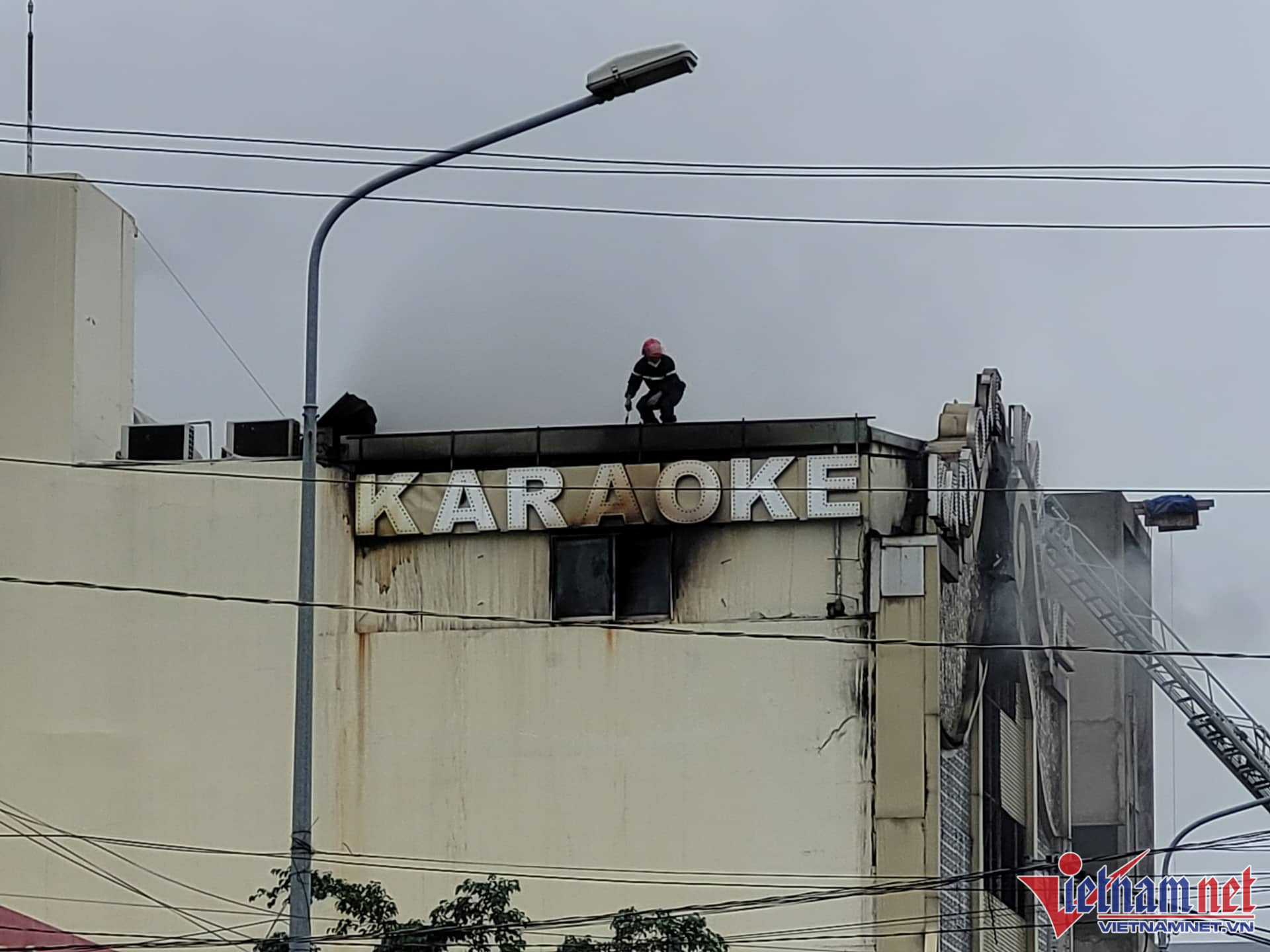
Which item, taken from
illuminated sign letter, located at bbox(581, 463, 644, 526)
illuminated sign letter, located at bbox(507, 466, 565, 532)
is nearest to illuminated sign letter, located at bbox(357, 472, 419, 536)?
illuminated sign letter, located at bbox(507, 466, 565, 532)

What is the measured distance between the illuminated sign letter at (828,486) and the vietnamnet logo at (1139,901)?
8.48 metres

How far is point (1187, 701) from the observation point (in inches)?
1661

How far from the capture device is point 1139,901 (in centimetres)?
4691

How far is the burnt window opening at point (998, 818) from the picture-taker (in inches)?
1244

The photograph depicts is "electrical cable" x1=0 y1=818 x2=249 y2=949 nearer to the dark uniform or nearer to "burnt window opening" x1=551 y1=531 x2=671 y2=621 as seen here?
"burnt window opening" x1=551 y1=531 x2=671 y2=621

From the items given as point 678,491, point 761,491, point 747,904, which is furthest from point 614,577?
point 747,904

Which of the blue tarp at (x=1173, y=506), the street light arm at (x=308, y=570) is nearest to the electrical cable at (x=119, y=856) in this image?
the street light arm at (x=308, y=570)

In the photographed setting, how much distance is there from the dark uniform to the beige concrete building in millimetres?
1030

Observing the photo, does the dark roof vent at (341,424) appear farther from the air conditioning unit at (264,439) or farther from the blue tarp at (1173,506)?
the blue tarp at (1173,506)

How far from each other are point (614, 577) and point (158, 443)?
6718 mm

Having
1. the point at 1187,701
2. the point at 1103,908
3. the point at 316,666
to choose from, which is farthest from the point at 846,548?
the point at 1103,908

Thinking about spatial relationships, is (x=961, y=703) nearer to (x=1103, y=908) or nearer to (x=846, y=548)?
(x=846, y=548)

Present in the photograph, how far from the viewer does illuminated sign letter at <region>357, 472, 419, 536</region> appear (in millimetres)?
28891

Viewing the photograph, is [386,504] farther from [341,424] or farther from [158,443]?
[158,443]
